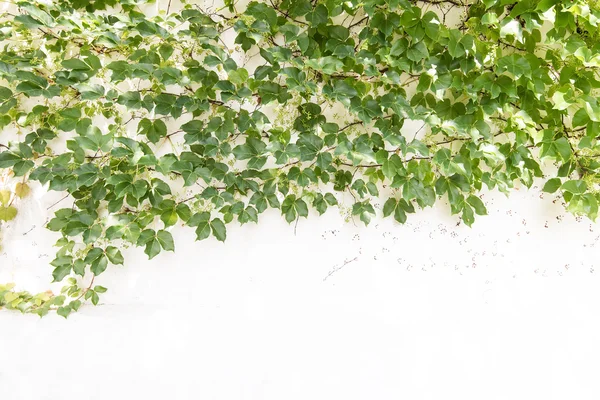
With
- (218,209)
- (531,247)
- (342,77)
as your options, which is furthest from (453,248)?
(218,209)

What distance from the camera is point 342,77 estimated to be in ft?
4.18

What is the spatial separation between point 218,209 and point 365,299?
60 cm

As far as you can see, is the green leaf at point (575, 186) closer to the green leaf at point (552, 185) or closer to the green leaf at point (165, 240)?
the green leaf at point (552, 185)

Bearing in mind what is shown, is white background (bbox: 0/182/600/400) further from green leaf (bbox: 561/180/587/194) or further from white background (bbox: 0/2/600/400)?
green leaf (bbox: 561/180/587/194)

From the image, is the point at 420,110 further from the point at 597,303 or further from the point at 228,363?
the point at 228,363

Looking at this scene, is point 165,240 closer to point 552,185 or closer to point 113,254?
point 113,254

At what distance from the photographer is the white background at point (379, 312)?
4.51 feet

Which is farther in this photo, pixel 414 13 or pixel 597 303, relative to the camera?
pixel 597 303

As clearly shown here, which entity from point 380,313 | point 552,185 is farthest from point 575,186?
point 380,313

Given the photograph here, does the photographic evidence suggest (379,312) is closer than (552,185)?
No

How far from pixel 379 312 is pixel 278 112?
76cm

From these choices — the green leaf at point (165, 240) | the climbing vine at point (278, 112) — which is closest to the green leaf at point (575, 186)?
the climbing vine at point (278, 112)

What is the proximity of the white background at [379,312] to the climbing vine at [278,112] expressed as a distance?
0.10 m

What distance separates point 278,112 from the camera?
1298 millimetres
